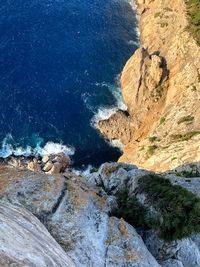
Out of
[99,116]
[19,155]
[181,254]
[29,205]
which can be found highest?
[181,254]

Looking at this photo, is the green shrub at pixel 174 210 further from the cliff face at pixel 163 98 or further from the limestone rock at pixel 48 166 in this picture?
the limestone rock at pixel 48 166

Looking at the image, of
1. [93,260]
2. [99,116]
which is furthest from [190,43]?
[93,260]

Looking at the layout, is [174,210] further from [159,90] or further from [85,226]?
[159,90]

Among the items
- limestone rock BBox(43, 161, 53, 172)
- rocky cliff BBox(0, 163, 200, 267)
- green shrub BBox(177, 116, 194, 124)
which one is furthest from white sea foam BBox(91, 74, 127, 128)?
rocky cliff BBox(0, 163, 200, 267)

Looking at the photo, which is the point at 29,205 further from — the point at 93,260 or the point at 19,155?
the point at 19,155

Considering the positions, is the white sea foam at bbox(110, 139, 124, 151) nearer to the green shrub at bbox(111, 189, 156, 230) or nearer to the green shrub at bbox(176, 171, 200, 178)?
the green shrub at bbox(176, 171, 200, 178)

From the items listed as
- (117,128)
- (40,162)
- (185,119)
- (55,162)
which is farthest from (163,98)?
(40,162)

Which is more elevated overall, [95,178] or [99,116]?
[95,178]
